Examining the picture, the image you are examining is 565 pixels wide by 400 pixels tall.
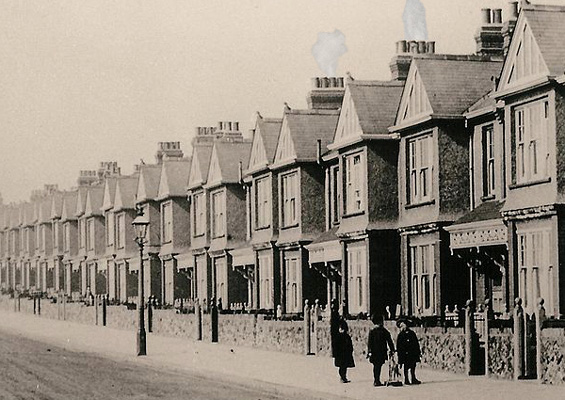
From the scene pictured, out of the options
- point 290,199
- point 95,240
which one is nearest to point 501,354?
point 290,199

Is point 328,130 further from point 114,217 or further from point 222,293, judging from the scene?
point 114,217

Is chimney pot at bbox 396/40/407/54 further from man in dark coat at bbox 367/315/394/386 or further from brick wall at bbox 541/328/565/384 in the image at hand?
brick wall at bbox 541/328/565/384

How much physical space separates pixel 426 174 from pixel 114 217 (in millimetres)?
42140

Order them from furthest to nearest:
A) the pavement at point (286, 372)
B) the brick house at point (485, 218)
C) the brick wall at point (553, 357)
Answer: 1. the brick house at point (485, 218)
2. the brick wall at point (553, 357)
3. the pavement at point (286, 372)

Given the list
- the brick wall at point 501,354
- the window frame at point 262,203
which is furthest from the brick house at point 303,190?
the brick wall at point 501,354

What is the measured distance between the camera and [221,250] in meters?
51.7

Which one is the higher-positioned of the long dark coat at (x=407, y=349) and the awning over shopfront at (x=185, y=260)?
the awning over shopfront at (x=185, y=260)

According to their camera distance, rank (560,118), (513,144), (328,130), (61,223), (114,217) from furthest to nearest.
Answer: (61,223), (114,217), (328,130), (513,144), (560,118)

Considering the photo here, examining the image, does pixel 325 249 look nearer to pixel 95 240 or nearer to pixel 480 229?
pixel 480 229

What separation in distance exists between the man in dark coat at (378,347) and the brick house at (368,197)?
39.1 ft

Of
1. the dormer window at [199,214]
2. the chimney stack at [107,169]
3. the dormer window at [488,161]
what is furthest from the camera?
the chimney stack at [107,169]

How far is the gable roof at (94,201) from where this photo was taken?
8000cm

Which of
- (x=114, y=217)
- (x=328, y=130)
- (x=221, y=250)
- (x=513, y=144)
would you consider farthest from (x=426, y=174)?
(x=114, y=217)

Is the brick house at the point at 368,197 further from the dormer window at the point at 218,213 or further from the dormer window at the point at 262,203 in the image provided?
the dormer window at the point at 218,213
